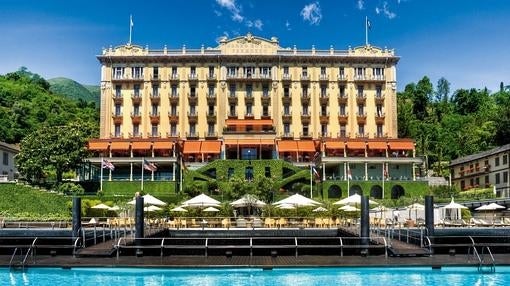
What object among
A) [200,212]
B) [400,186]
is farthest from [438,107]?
[200,212]

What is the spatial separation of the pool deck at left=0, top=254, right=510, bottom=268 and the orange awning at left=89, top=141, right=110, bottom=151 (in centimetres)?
4898

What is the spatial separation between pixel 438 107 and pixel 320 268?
90443 mm

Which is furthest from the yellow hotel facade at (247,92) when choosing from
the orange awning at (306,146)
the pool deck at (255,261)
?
the pool deck at (255,261)

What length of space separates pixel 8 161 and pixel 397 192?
46.4 meters

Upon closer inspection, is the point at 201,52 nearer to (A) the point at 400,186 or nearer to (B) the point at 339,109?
(B) the point at 339,109

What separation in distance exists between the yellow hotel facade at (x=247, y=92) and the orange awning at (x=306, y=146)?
180cm

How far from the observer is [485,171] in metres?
70.4

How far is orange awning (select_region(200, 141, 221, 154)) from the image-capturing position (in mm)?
73062

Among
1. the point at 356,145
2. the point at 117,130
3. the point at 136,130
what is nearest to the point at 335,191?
the point at 356,145

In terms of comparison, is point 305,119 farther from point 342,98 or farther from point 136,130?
point 136,130

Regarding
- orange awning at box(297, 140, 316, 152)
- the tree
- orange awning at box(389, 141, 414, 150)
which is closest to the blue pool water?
the tree

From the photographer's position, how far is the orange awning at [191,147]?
7306cm

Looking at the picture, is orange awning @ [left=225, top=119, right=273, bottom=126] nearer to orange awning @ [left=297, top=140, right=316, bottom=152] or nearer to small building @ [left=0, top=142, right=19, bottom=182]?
orange awning @ [left=297, top=140, right=316, bottom=152]

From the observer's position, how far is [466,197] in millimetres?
61125
